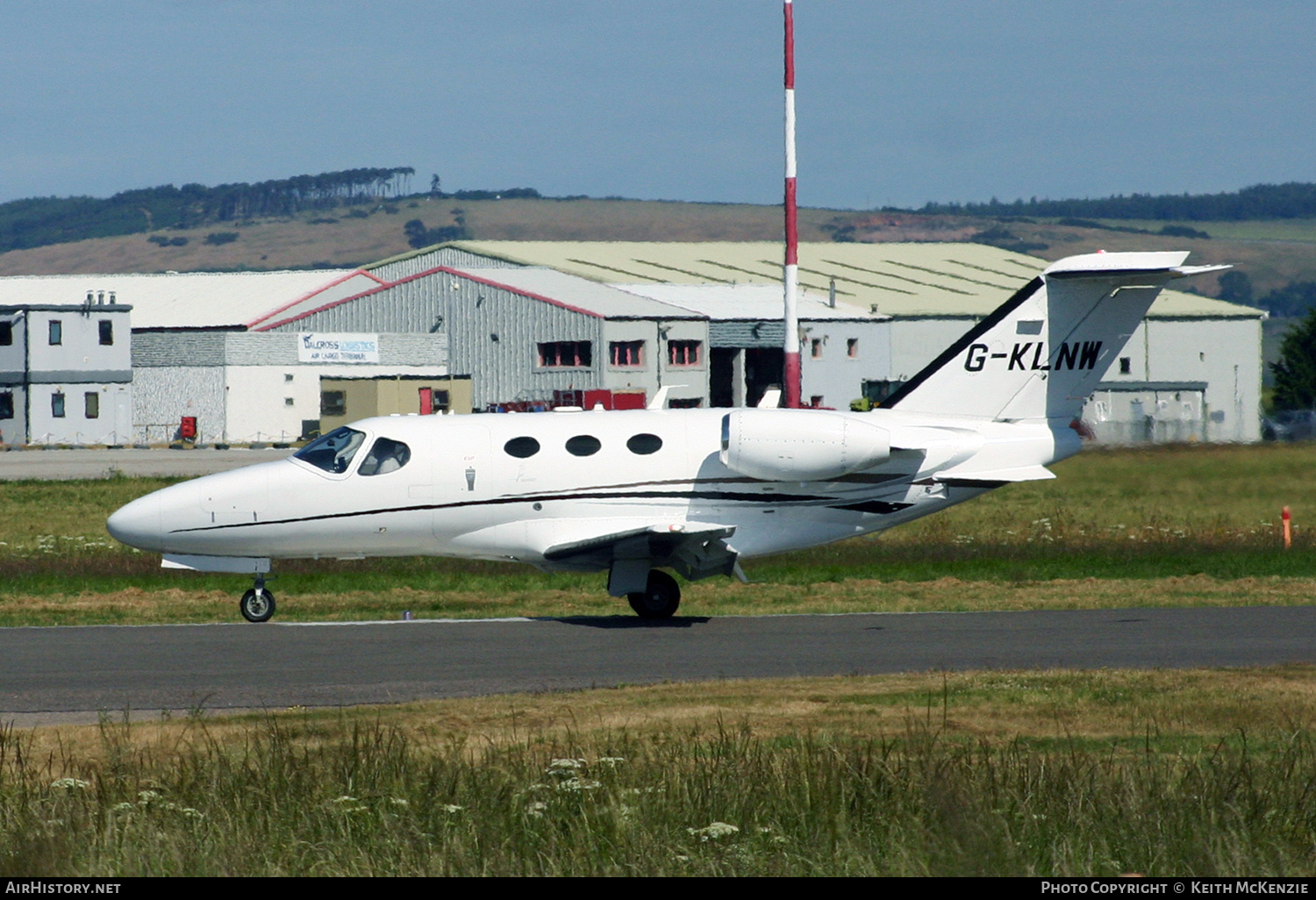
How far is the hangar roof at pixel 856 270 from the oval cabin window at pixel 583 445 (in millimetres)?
68203

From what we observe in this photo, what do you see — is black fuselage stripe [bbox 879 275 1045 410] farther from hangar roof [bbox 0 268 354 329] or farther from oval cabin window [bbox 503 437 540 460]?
hangar roof [bbox 0 268 354 329]

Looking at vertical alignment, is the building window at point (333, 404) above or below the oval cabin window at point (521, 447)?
above

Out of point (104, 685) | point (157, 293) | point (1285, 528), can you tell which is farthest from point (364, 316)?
point (104, 685)

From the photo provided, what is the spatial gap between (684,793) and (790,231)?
35102 millimetres

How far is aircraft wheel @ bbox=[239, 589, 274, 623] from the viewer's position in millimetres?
20547

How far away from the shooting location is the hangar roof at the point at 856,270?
90.8m

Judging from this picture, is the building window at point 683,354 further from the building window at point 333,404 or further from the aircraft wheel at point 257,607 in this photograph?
the aircraft wheel at point 257,607

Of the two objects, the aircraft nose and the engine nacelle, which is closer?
the engine nacelle

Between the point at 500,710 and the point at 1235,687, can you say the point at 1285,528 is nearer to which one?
the point at 1235,687

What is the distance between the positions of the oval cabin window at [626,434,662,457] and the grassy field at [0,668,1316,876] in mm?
7433

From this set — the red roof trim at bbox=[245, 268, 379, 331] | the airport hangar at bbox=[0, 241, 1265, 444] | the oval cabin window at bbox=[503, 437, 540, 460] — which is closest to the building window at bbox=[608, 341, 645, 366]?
the airport hangar at bbox=[0, 241, 1265, 444]

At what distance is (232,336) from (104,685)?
65.5 metres

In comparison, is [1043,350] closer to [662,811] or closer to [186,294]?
[662,811]

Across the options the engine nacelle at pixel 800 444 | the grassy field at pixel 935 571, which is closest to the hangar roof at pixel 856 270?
the grassy field at pixel 935 571
